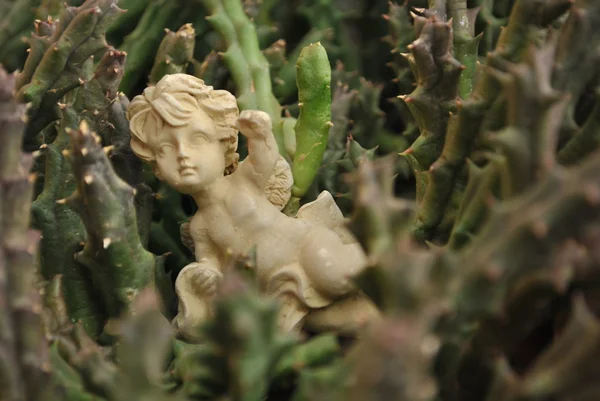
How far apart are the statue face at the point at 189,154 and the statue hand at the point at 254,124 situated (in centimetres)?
4

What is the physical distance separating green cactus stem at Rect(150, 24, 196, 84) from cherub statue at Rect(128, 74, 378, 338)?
17 centimetres

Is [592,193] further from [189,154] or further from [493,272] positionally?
[189,154]

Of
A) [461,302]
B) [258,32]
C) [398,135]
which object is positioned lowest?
[398,135]

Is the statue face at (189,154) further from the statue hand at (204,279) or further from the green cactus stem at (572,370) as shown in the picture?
the green cactus stem at (572,370)

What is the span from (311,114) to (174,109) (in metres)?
0.16

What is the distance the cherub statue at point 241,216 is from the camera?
72 cm

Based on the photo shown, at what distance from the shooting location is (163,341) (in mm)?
460

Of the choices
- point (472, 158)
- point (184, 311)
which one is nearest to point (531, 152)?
point (472, 158)

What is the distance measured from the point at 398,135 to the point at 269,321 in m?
0.66

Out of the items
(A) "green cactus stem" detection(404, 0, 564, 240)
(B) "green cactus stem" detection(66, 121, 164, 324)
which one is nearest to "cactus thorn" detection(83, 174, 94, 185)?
(B) "green cactus stem" detection(66, 121, 164, 324)

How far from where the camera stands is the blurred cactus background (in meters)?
0.46

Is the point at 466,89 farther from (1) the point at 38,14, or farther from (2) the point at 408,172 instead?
(1) the point at 38,14

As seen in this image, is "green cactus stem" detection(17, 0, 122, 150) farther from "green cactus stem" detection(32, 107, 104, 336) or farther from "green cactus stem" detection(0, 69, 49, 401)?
"green cactus stem" detection(0, 69, 49, 401)

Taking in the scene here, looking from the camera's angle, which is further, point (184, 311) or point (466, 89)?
point (466, 89)
